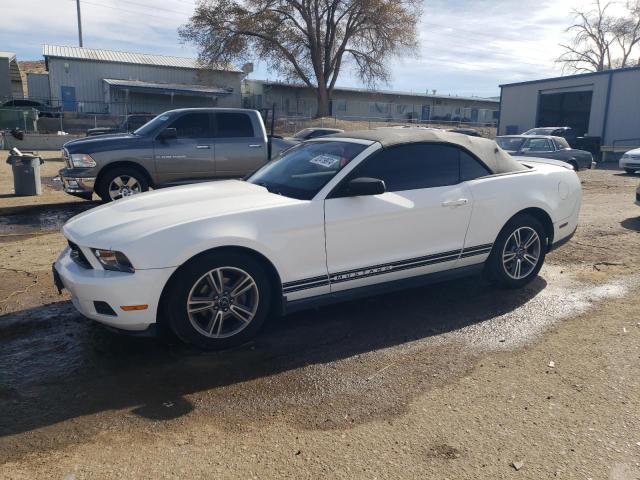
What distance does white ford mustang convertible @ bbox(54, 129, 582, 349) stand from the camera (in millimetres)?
3654

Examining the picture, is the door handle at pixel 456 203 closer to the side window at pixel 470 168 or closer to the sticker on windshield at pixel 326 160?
the side window at pixel 470 168

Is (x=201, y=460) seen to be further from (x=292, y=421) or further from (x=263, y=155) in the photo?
(x=263, y=155)

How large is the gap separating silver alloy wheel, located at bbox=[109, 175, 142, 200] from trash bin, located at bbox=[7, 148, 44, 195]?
3223 millimetres

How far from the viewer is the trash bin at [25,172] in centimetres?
1095

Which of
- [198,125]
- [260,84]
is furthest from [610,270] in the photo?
[260,84]

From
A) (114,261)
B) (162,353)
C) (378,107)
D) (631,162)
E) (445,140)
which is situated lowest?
(162,353)

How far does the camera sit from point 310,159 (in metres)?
4.82

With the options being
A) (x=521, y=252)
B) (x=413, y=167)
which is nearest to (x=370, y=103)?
(x=521, y=252)

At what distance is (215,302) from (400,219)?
166 cm

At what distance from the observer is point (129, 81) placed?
43500 mm

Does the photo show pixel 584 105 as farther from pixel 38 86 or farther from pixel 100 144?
pixel 38 86

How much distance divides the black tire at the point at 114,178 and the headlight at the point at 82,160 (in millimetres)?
270

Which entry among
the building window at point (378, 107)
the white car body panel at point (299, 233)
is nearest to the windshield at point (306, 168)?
the white car body panel at point (299, 233)

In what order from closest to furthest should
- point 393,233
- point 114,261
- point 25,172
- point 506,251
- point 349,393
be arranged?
1. point 349,393
2. point 114,261
3. point 393,233
4. point 506,251
5. point 25,172
